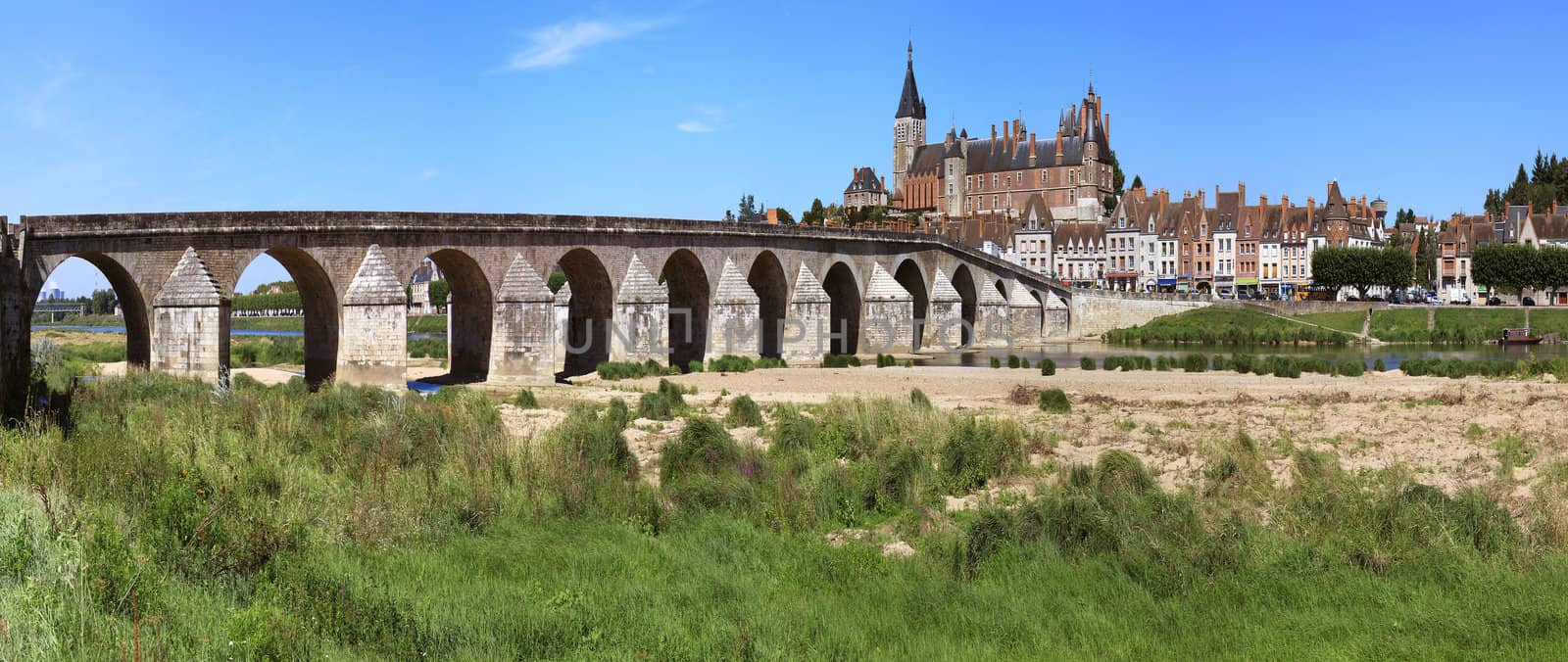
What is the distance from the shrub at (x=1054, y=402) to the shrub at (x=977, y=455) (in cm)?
549

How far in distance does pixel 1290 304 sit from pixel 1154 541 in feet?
218

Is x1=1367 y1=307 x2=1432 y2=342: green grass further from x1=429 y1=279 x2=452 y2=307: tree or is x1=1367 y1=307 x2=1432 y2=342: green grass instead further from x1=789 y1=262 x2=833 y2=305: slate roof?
x1=429 y1=279 x2=452 y2=307: tree

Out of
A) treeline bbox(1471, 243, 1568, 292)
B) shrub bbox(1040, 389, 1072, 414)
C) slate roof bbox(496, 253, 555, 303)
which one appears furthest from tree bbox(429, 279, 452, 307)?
shrub bbox(1040, 389, 1072, 414)

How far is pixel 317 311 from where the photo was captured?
1277 inches

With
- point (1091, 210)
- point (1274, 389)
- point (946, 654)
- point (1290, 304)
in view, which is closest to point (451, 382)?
point (1274, 389)

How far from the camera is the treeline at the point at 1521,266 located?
2960 inches

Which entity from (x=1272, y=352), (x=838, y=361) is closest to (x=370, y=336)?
(x=838, y=361)

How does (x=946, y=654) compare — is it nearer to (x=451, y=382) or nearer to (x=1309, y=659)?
(x=1309, y=659)

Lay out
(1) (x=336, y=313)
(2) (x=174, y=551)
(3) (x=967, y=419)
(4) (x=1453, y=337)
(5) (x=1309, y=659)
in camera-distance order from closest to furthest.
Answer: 1. (5) (x=1309, y=659)
2. (2) (x=174, y=551)
3. (3) (x=967, y=419)
4. (1) (x=336, y=313)
5. (4) (x=1453, y=337)

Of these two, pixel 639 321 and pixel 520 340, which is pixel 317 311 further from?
pixel 639 321

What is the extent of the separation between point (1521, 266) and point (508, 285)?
69.4 meters

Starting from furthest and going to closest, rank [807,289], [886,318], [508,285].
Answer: [886,318]
[807,289]
[508,285]

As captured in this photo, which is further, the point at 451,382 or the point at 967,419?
the point at 451,382

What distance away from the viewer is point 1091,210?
384 ft
